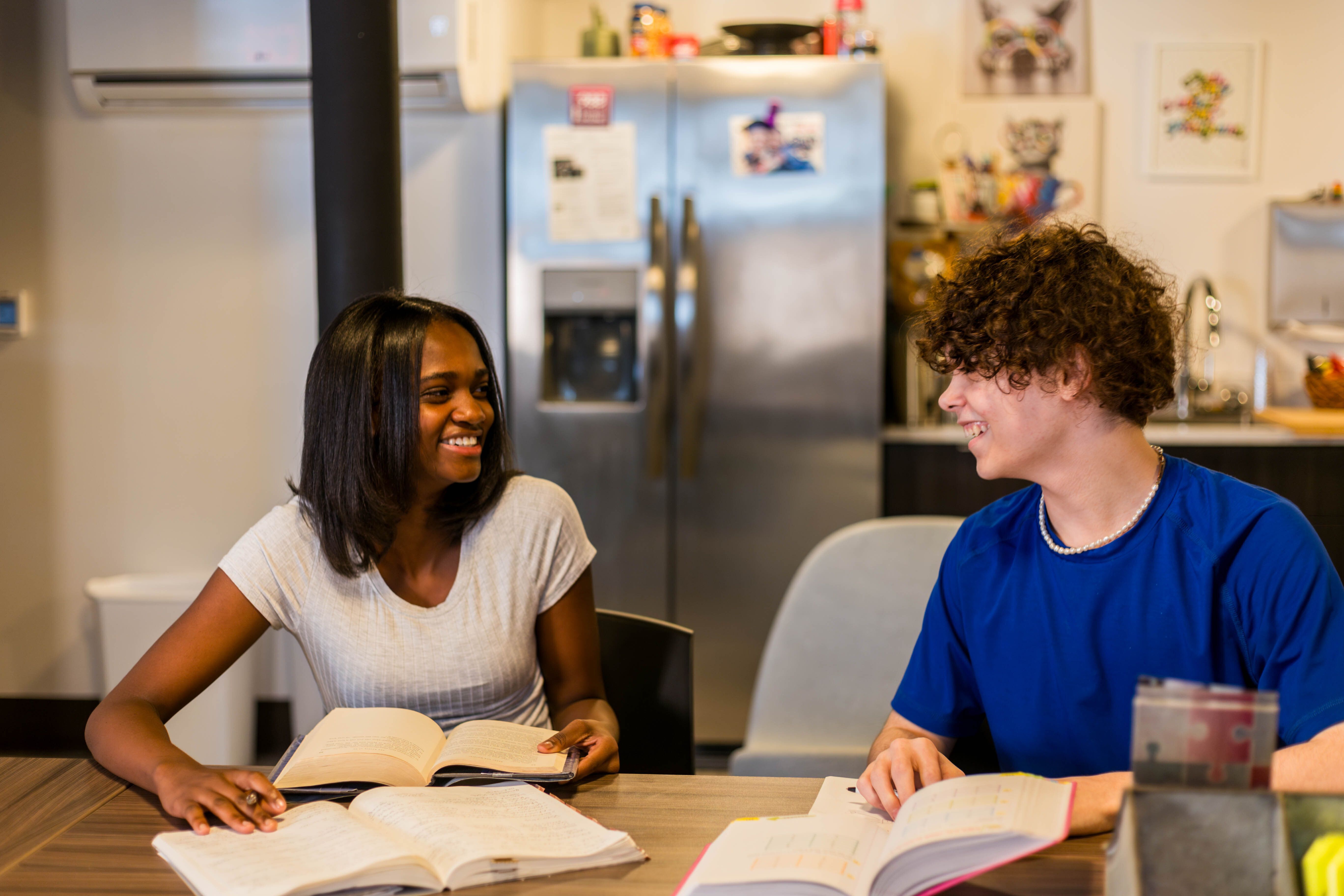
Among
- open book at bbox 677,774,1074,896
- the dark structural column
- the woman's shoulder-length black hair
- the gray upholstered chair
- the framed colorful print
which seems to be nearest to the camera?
open book at bbox 677,774,1074,896

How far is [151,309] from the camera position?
3.33m

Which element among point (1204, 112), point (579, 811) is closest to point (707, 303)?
point (1204, 112)

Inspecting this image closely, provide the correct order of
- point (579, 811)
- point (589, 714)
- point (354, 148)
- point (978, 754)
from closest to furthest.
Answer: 1. point (579, 811)
2. point (978, 754)
3. point (589, 714)
4. point (354, 148)

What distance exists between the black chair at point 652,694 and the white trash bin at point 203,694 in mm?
1683

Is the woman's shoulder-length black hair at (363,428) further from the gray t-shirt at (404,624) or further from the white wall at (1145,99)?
the white wall at (1145,99)

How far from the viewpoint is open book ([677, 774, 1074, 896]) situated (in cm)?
85

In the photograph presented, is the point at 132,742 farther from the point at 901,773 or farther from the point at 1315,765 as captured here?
the point at 1315,765

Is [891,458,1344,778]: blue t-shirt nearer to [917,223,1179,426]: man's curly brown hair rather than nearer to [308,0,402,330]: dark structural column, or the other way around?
[917,223,1179,426]: man's curly brown hair

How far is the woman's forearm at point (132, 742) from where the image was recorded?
46.6 inches

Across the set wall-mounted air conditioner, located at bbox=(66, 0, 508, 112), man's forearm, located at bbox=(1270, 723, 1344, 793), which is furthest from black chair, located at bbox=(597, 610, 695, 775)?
wall-mounted air conditioner, located at bbox=(66, 0, 508, 112)

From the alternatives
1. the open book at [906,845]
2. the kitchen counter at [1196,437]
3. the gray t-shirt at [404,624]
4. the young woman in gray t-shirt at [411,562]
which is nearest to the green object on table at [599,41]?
the kitchen counter at [1196,437]

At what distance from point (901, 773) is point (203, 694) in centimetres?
236

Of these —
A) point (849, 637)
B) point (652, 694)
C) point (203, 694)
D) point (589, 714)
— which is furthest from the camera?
point (203, 694)

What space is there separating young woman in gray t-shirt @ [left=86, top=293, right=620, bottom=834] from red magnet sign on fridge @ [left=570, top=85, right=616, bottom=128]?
5.29ft
